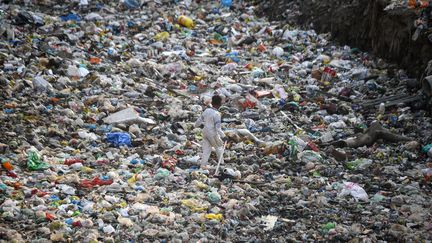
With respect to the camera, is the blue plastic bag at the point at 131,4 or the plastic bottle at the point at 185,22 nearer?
the plastic bottle at the point at 185,22

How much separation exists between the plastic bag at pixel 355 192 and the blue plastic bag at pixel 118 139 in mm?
2744

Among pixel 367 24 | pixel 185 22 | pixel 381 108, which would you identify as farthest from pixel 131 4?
pixel 381 108

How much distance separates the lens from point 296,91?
32.9 feet

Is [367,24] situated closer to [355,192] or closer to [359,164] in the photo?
[359,164]

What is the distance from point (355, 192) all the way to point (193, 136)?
2536mm

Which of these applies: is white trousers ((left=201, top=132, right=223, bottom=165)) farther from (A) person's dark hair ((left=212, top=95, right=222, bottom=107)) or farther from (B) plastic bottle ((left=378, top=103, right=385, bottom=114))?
(B) plastic bottle ((left=378, top=103, right=385, bottom=114))

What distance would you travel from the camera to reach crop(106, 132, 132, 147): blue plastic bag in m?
7.62

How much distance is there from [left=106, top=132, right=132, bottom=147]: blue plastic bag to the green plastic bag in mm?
1084

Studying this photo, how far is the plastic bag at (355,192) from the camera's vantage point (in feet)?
20.7

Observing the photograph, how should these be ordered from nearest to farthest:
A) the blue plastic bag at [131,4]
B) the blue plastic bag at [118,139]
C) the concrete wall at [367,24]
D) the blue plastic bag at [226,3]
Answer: the blue plastic bag at [118,139] < the concrete wall at [367,24] < the blue plastic bag at [131,4] < the blue plastic bag at [226,3]

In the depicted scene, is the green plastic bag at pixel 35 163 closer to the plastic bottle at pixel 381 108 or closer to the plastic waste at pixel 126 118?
the plastic waste at pixel 126 118

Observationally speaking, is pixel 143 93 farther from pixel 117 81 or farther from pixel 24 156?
pixel 24 156

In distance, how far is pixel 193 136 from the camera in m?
8.13

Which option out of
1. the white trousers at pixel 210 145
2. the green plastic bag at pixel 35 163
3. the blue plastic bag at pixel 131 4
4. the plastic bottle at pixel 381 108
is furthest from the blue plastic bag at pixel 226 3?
the green plastic bag at pixel 35 163
